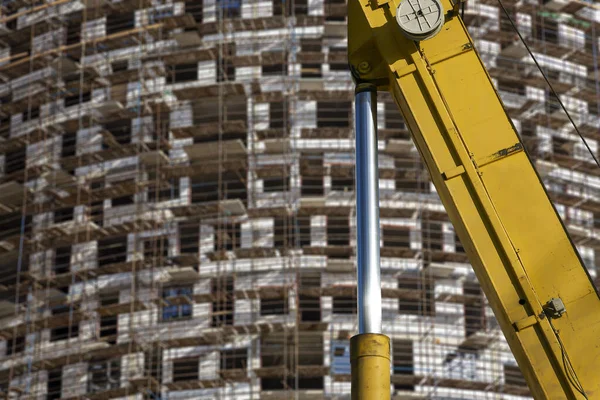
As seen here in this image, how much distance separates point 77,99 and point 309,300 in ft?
43.8

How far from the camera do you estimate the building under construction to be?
42.5 metres

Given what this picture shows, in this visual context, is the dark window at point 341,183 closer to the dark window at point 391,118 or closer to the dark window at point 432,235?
the dark window at point 391,118

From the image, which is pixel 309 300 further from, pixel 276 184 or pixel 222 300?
pixel 276 184

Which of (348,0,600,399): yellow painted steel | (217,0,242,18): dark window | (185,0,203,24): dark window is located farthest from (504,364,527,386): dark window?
(348,0,600,399): yellow painted steel

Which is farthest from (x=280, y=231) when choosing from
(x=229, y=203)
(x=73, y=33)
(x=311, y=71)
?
(x=73, y=33)

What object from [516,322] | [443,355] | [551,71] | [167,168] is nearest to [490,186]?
[516,322]

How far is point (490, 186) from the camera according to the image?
44.0 ft

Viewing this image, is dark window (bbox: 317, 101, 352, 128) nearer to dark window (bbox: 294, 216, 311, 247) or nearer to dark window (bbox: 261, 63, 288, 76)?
dark window (bbox: 261, 63, 288, 76)

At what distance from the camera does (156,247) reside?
44219 mm

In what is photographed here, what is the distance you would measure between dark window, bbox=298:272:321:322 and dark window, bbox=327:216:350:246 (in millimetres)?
1724

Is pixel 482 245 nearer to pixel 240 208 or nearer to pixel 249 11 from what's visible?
pixel 240 208

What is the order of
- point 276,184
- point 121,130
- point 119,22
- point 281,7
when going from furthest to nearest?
point 119,22, point 281,7, point 121,130, point 276,184

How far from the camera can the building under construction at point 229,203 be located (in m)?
42.5

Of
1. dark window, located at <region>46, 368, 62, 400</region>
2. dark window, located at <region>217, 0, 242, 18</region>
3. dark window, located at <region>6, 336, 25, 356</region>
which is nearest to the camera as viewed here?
dark window, located at <region>46, 368, 62, 400</region>
